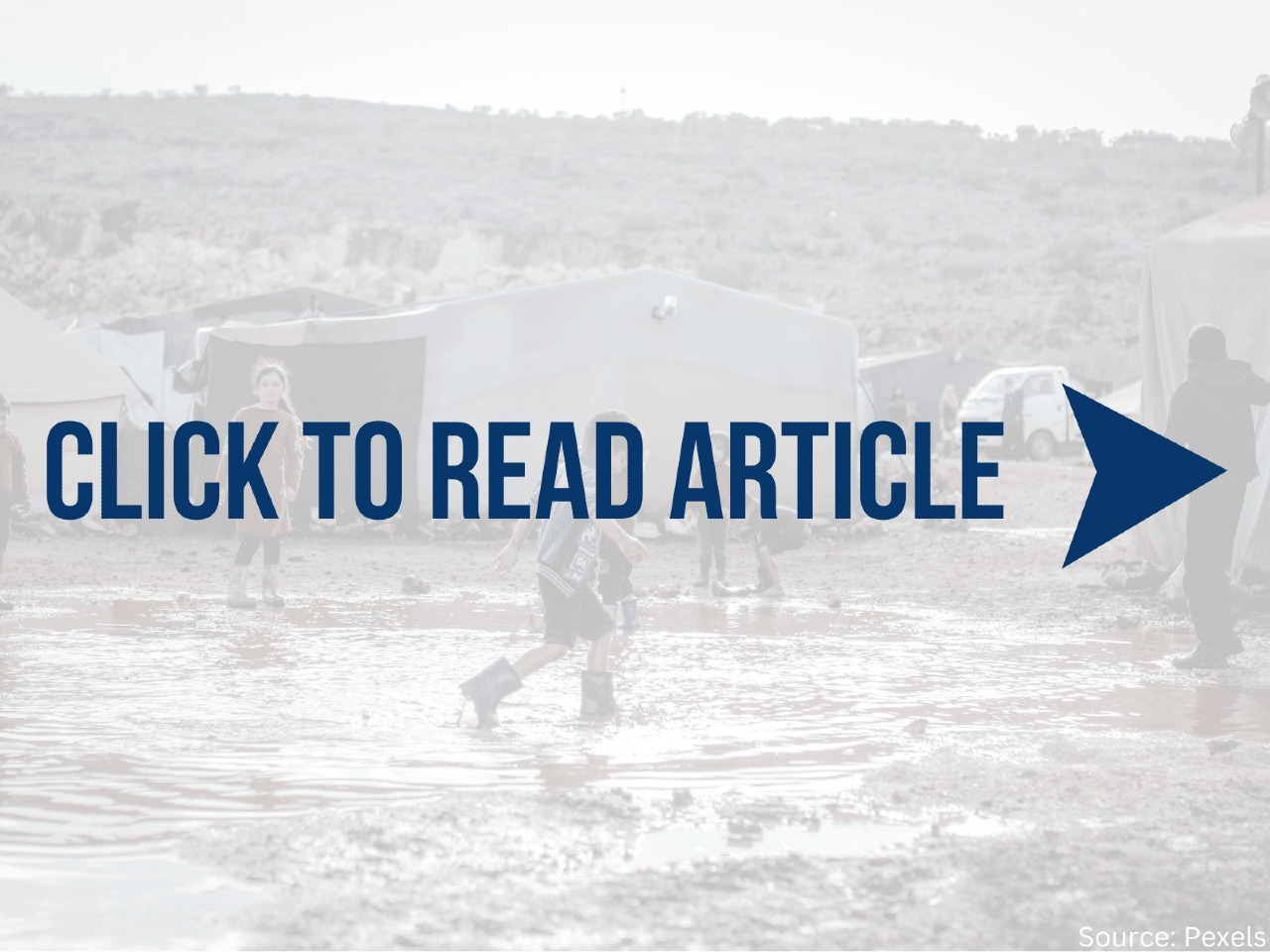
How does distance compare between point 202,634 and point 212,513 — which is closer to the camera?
point 202,634

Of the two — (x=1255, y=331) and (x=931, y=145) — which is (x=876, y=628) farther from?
(x=931, y=145)

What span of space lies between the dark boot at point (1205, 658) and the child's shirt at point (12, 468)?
7.23 metres

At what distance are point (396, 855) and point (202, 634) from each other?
15.2 ft

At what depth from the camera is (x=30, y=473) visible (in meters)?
14.6

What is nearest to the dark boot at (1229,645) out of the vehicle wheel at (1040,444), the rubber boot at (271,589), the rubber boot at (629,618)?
the rubber boot at (629,618)

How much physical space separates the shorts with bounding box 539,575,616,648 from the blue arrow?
3568mm

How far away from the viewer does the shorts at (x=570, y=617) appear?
5.58m

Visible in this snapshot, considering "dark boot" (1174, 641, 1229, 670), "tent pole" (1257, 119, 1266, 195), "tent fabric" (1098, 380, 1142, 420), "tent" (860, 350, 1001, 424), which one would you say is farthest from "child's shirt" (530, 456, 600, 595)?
"tent" (860, 350, 1001, 424)

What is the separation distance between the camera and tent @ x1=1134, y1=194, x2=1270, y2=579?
29.5 feet

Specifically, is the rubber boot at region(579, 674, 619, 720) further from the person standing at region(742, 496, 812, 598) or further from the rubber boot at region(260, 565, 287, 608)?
the person standing at region(742, 496, 812, 598)

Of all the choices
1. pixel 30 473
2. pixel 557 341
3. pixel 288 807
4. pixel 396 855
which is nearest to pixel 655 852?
pixel 396 855

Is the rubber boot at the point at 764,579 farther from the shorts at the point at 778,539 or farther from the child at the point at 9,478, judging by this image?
the child at the point at 9,478


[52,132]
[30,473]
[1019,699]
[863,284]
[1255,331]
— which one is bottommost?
[1019,699]

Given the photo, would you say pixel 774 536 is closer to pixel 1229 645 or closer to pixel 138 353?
pixel 1229 645
